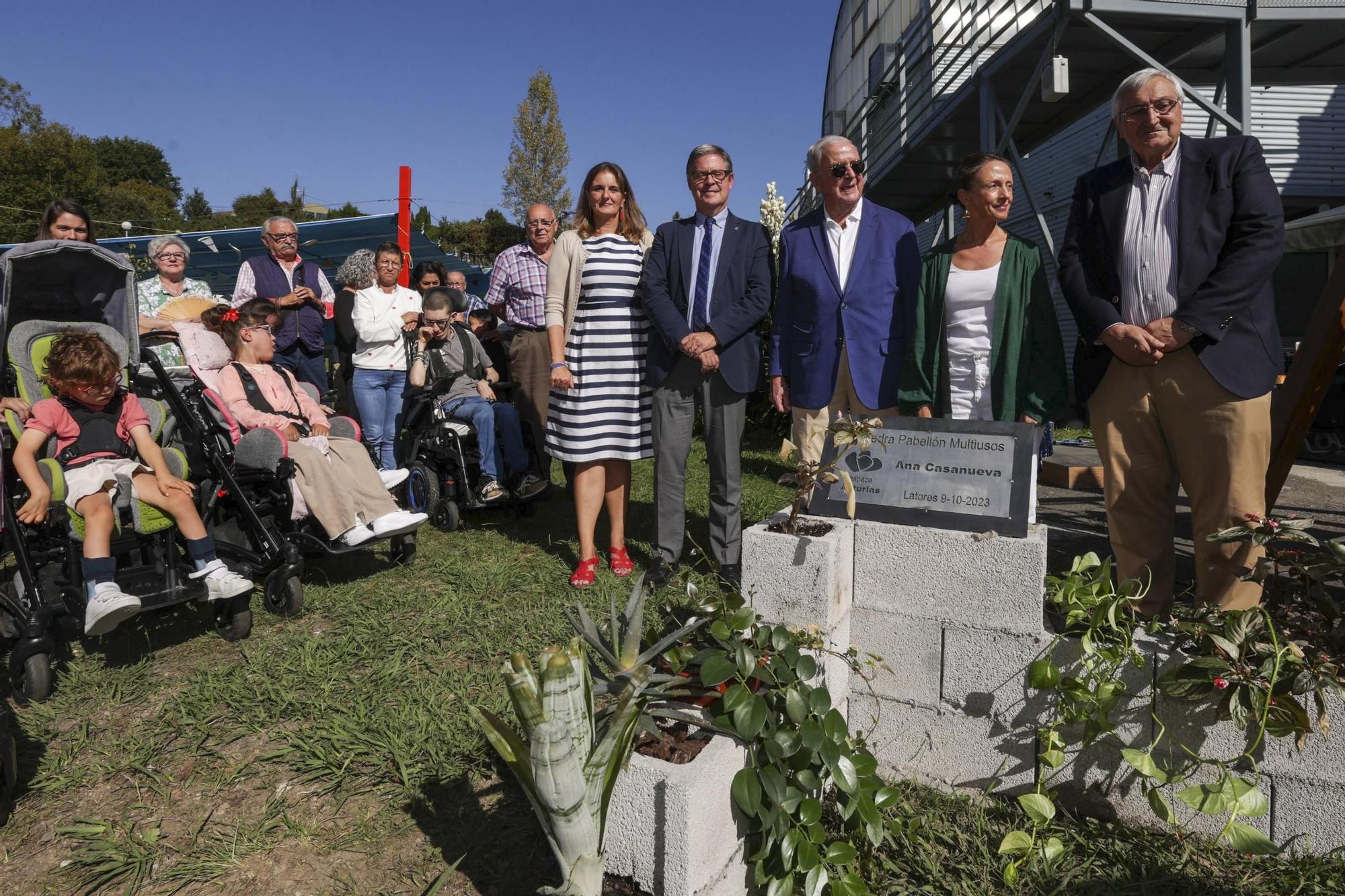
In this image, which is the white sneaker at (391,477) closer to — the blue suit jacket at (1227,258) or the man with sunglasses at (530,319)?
the man with sunglasses at (530,319)

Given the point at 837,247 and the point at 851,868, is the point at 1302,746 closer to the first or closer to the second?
the point at 851,868

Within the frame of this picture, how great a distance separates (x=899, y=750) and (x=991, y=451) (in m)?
0.95

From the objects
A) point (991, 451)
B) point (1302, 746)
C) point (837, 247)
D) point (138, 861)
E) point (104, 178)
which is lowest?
point (138, 861)

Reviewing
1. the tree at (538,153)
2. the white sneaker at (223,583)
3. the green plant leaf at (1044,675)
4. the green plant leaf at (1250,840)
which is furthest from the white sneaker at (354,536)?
the tree at (538,153)

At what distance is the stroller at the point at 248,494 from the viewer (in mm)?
4176

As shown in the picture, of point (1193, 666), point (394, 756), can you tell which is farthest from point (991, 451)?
point (394, 756)

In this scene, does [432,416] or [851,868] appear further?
[432,416]

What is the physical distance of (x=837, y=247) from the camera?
384 cm

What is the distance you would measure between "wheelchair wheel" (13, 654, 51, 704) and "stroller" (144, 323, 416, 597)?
970mm

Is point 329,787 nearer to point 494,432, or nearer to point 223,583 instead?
point 223,583

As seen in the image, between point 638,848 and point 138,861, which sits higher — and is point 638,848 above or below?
above

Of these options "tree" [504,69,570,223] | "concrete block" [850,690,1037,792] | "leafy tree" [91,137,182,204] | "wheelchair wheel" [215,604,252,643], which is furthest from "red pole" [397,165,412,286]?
"leafy tree" [91,137,182,204]

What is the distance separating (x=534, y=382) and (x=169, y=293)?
2.57 m

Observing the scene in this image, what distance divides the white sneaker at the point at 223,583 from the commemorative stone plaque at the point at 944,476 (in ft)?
8.81
